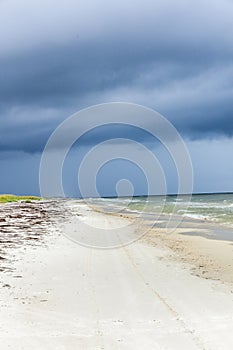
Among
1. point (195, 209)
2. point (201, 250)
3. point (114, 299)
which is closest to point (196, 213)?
point (195, 209)

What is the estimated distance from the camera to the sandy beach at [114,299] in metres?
6.45

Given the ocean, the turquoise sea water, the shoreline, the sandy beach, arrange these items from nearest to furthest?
the sandy beach
the shoreline
the ocean
the turquoise sea water

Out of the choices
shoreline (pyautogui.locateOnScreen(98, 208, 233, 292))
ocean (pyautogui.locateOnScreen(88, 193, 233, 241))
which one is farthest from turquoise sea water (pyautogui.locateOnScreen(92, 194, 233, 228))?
shoreline (pyautogui.locateOnScreen(98, 208, 233, 292))

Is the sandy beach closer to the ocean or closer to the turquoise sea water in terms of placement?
the ocean

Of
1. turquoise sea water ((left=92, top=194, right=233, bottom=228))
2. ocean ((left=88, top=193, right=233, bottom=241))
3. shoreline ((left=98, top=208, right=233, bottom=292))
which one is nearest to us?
shoreline ((left=98, top=208, right=233, bottom=292))

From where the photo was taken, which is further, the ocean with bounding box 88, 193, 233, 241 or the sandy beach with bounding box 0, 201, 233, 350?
the ocean with bounding box 88, 193, 233, 241

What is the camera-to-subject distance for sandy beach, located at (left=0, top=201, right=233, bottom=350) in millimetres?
6445

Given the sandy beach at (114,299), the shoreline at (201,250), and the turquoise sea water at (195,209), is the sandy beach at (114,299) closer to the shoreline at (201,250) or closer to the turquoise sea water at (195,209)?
the shoreline at (201,250)

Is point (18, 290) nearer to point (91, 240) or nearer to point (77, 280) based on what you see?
point (77, 280)

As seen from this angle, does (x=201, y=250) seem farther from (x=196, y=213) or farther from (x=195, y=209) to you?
(x=195, y=209)

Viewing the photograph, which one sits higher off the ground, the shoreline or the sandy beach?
the sandy beach

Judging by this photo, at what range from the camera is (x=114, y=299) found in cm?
877

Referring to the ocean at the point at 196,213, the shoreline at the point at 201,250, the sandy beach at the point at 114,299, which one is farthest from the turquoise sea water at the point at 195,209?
the sandy beach at the point at 114,299

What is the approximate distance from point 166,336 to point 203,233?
1723 centimetres
